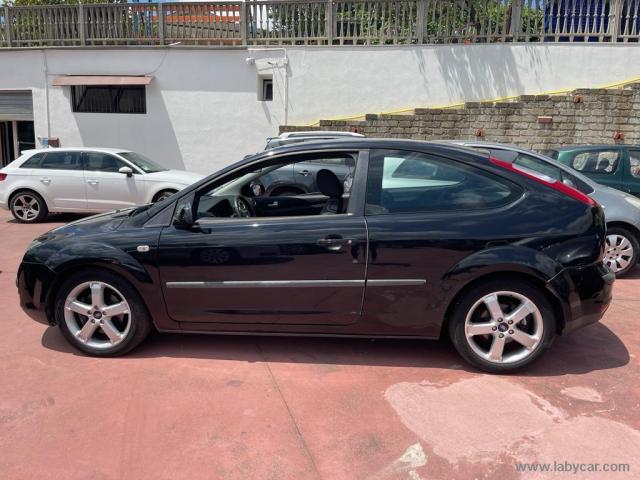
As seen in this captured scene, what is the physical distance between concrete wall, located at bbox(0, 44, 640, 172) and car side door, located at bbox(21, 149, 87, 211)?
499 cm

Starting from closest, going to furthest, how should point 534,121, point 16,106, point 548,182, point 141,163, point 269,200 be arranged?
point 548,182 → point 269,200 → point 141,163 → point 534,121 → point 16,106

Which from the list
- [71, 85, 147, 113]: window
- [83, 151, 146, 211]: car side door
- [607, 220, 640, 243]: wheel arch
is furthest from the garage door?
[607, 220, 640, 243]: wheel arch

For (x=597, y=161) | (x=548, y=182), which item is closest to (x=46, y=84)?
(x=597, y=161)

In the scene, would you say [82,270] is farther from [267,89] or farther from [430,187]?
[267,89]

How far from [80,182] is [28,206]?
47.9 inches

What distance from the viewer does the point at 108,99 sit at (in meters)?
15.7

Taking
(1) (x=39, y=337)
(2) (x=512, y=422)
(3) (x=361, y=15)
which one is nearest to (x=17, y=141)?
(3) (x=361, y=15)

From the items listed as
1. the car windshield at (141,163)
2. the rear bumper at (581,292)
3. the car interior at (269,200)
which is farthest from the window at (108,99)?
the rear bumper at (581,292)

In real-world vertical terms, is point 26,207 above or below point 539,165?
below

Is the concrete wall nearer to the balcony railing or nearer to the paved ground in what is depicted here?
the balcony railing

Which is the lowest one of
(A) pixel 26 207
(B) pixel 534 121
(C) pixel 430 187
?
(A) pixel 26 207

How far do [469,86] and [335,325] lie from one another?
1192cm

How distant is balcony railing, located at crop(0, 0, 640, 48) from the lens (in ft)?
45.2

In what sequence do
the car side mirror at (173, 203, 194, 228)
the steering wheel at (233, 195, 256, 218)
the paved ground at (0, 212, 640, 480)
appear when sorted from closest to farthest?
the paved ground at (0, 212, 640, 480)
the car side mirror at (173, 203, 194, 228)
the steering wheel at (233, 195, 256, 218)
